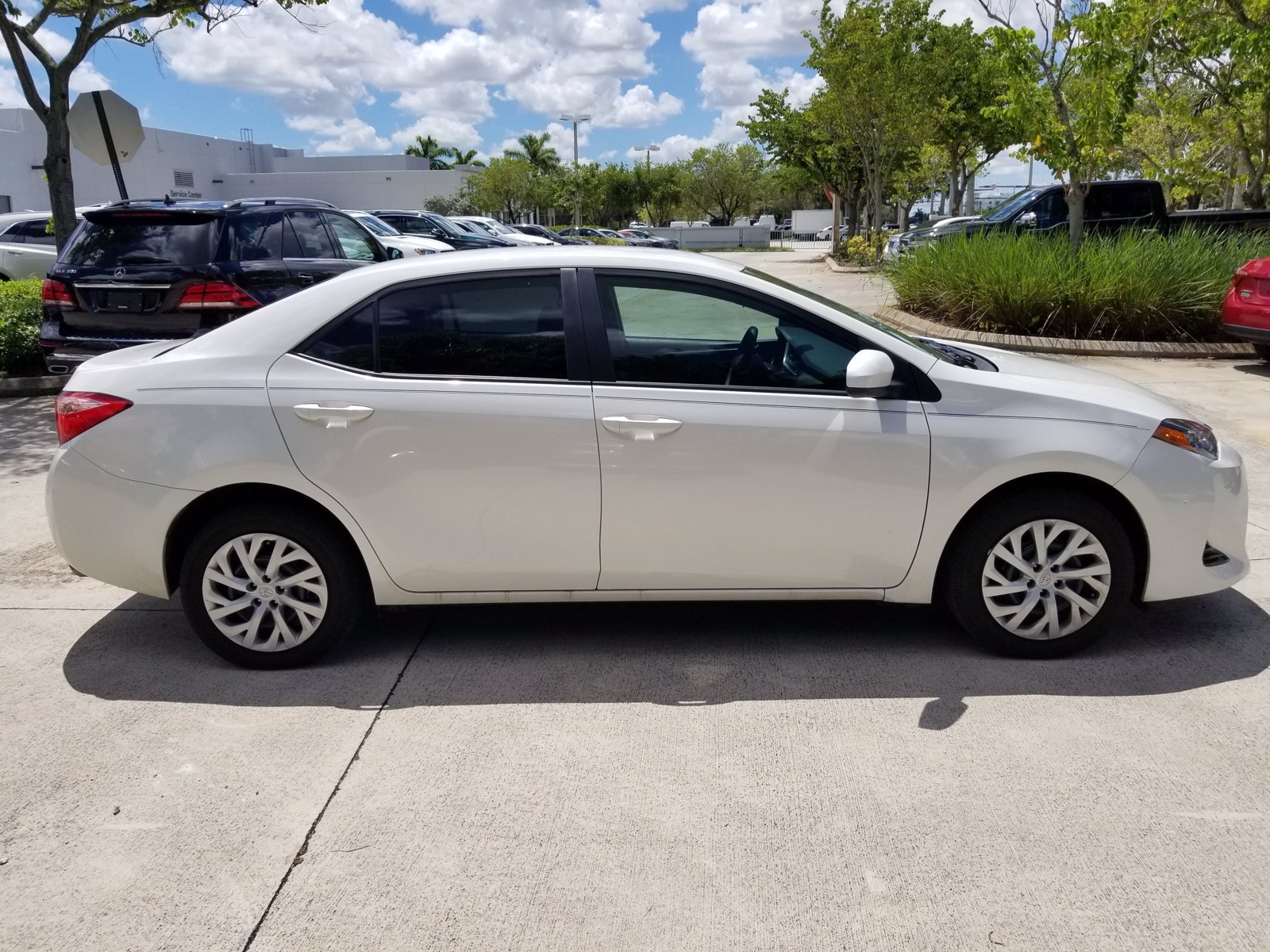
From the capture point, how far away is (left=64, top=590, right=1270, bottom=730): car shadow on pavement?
13.5 ft

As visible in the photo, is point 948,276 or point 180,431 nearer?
point 180,431

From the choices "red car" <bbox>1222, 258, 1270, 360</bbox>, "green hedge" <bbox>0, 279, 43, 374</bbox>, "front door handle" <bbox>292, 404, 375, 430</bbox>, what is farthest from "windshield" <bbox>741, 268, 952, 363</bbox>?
"green hedge" <bbox>0, 279, 43, 374</bbox>

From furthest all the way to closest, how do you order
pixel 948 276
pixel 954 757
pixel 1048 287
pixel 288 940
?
pixel 948 276 < pixel 1048 287 < pixel 954 757 < pixel 288 940

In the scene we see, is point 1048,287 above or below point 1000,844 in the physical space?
above

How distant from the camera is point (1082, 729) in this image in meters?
3.77

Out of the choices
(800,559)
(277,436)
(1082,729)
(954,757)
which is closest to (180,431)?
(277,436)

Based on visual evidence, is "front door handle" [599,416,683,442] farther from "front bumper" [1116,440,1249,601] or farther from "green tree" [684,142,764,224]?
"green tree" [684,142,764,224]

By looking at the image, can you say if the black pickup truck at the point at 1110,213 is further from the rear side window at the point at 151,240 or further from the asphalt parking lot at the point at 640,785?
the asphalt parking lot at the point at 640,785

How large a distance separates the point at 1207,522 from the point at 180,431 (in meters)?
3.98

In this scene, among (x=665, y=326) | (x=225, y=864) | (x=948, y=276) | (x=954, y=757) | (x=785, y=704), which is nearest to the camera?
(x=225, y=864)

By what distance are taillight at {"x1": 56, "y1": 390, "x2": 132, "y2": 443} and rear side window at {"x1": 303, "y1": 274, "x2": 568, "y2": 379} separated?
2.52 feet

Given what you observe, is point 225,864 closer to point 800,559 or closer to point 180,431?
point 180,431

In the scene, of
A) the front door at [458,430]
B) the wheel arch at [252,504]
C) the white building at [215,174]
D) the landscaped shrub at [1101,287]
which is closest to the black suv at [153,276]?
the wheel arch at [252,504]

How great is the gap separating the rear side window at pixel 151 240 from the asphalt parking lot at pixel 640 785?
4066mm
